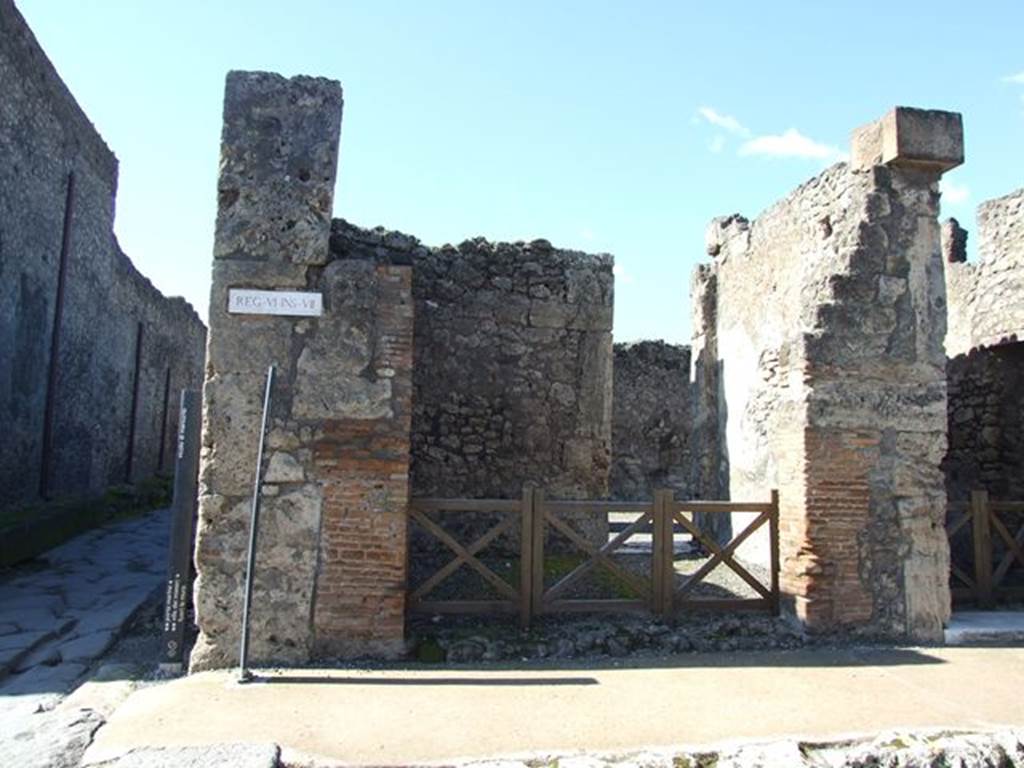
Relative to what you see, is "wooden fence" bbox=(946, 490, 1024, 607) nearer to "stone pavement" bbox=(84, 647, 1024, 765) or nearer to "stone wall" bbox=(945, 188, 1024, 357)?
"stone pavement" bbox=(84, 647, 1024, 765)

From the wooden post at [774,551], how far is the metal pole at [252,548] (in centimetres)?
394

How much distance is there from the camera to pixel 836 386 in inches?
247

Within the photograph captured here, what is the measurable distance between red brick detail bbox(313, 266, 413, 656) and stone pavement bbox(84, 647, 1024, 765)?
299 mm

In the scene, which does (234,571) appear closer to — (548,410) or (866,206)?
(548,410)

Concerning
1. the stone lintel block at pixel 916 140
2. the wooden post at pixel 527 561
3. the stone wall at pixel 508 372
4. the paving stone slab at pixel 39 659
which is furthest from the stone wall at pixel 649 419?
the paving stone slab at pixel 39 659

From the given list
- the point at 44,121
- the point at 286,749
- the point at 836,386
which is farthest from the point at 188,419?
the point at 44,121

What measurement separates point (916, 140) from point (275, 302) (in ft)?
16.1

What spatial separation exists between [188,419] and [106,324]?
37.5 ft

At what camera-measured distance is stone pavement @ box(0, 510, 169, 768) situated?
14.3 feet

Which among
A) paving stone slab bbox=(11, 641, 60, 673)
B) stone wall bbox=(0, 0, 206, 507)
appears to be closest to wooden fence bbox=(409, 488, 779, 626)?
paving stone slab bbox=(11, 641, 60, 673)

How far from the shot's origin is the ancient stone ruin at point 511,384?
544 cm

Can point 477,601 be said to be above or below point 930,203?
below

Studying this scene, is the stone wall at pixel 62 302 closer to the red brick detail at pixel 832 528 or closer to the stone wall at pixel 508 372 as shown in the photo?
the stone wall at pixel 508 372

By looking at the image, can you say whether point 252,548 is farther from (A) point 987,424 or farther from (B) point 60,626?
(A) point 987,424
